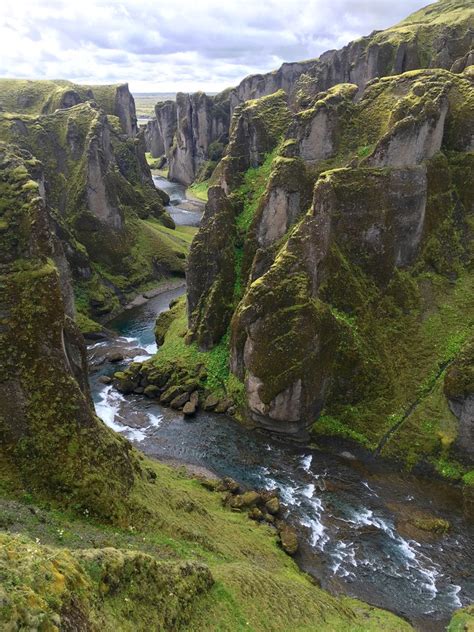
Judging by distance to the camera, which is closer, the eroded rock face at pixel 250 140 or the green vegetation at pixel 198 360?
the green vegetation at pixel 198 360

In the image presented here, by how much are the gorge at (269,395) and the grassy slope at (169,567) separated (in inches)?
5.3

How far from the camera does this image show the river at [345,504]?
33719mm

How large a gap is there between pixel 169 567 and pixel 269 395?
2830cm

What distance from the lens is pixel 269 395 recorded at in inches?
1955

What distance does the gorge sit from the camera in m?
25.2

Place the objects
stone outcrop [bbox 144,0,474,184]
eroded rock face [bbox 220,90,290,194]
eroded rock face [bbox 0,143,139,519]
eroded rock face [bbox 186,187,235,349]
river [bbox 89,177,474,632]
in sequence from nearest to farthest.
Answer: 1. eroded rock face [bbox 0,143,139,519]
2. river [bbox 89,177,474,632]
3. eroded rock face [bbox 186,187,235,349]
4. eroded rock face [bbox 220,90,290,194]
5. stone outcrop [bbox 144,0,474,184]

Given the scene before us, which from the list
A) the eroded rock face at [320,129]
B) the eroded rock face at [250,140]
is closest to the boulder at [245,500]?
the eroded rock face at [320,129]

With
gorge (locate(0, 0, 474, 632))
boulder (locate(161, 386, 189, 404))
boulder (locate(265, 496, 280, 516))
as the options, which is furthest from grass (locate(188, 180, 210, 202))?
boulder (locate(265, 496, 280, 516))

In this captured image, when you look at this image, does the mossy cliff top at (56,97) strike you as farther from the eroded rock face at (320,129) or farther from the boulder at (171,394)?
the boulder at (171,394)

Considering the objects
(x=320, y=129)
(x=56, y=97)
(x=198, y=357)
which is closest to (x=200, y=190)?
(x=56, y=97)

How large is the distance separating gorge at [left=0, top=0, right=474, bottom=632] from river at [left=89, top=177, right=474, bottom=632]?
0.16 meters

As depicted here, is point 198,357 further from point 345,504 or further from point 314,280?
point 345,504

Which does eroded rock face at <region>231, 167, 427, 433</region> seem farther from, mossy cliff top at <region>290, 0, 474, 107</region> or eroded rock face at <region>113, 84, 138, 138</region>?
eroded rock face at <region>113, 84, 138, 138</region>

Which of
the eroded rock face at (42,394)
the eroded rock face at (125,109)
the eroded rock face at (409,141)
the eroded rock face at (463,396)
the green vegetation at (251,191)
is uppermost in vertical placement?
the eroded rock face at (125,109)
